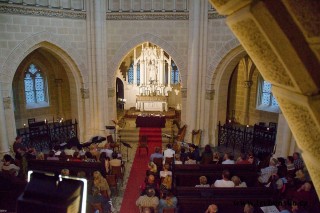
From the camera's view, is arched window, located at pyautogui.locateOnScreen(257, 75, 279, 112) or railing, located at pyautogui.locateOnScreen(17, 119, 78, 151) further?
arched window, located at pyautogui.locateOnScreen(257, 75, 279, 112)

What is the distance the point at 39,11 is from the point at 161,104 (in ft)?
28.9

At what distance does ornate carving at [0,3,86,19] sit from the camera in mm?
11543

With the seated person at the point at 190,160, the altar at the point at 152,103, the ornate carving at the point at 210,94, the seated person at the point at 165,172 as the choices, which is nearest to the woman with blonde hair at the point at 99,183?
the seated person at the point at 165,172

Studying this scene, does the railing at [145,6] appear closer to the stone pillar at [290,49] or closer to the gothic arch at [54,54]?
the gothic arch at [54,54]

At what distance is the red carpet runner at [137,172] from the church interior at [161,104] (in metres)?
0.08

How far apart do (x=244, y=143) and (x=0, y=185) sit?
1071cm

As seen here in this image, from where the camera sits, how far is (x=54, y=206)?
187cm

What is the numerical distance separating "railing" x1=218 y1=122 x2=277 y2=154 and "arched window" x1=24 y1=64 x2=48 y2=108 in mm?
11260

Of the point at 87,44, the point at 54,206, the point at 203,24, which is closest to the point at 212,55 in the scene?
the point at 203,24

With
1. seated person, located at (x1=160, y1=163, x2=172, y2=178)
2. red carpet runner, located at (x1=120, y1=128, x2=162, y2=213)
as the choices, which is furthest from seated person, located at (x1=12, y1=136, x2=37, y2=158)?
seated person, located at (x1=160, y1=163, x2=172, y2=178)

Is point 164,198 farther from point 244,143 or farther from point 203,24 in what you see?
point 203,24

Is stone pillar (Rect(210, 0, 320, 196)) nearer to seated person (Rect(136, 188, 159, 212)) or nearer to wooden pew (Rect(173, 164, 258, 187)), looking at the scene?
seated person (Rect(136, 188, 159, 212))

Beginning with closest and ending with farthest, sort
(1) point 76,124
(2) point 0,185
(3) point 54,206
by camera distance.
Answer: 1. (3) point 54,206
2. (2) point 0,185
3. (1) point 76,124

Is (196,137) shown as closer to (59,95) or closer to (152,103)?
(152,103)
